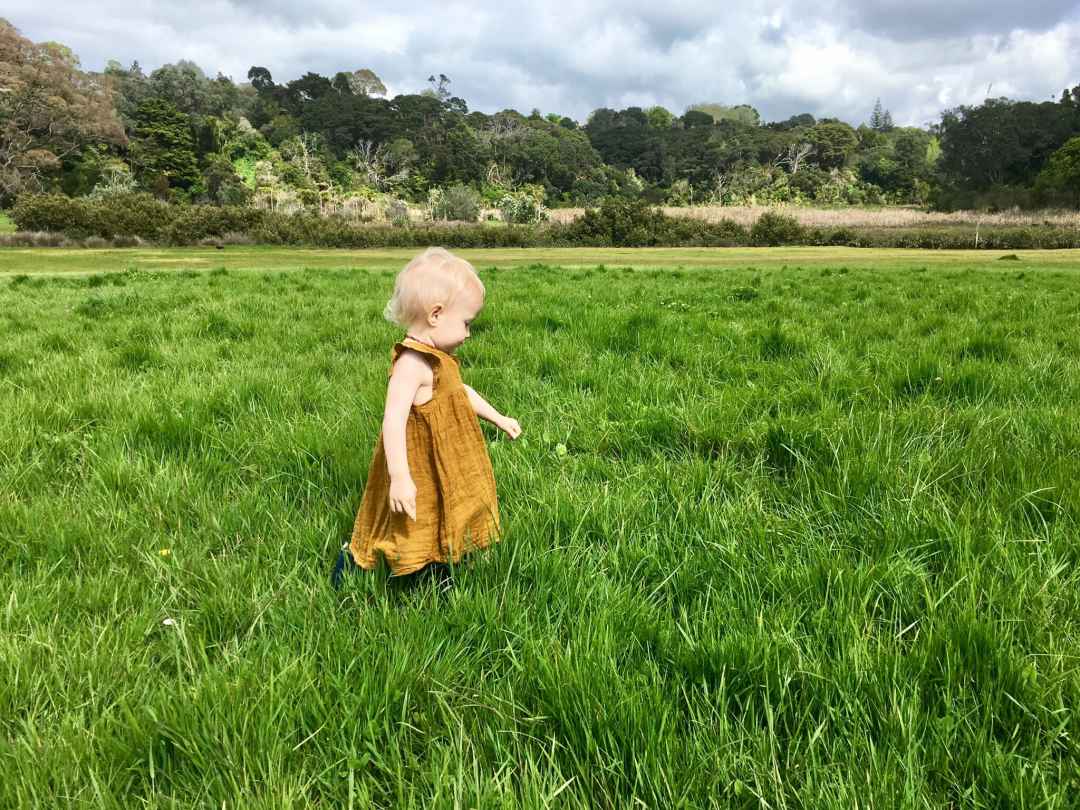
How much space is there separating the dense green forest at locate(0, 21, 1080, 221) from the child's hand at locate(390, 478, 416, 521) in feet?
197

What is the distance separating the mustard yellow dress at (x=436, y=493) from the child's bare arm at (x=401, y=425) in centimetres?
6

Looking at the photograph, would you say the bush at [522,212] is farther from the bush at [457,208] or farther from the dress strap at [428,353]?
the dress strap at [428,353]

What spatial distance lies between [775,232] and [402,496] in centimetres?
4793

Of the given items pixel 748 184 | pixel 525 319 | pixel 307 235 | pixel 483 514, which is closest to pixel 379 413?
pixel 483 514

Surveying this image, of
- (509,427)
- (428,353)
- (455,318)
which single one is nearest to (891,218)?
(509,427)

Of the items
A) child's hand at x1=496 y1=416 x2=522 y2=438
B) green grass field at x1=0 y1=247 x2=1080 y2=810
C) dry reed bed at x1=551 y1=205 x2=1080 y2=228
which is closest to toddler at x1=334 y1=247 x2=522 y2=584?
green grass field at x1=0 y1=247 x2=1080 y2=810

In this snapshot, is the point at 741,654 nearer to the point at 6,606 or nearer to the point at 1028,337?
the point at 6,606

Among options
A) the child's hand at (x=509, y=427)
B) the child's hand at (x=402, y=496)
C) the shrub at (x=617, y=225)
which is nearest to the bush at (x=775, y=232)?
the shrub at (x=617, y=225)

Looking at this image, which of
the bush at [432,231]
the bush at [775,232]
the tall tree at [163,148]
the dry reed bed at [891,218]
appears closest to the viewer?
the bush at [432,231]

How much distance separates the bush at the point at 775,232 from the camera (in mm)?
43906

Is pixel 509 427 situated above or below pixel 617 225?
below

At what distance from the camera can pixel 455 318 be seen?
6.97ft

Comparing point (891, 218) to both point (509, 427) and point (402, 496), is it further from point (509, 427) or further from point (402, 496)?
point (402, 496)

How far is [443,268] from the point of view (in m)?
2.09
